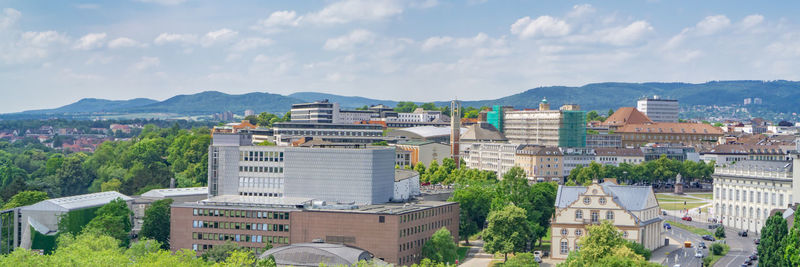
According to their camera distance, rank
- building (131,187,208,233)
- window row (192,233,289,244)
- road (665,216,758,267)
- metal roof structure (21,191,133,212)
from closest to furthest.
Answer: road (665,216,758,267) < window row (192,233,289,244) < metal roof structure (21,191,133,212) < building (131,187,208,233)

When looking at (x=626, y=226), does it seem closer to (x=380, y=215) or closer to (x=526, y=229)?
(x=526, y=229)

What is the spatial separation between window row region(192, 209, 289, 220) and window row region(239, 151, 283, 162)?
1507 cm

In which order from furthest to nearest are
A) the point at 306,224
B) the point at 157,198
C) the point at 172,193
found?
1. the point at 172,193
2. the point at 157,198
3. the point at 306,224

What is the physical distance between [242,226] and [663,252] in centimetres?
5077

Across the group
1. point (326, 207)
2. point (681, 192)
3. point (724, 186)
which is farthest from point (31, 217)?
point (681, 192)

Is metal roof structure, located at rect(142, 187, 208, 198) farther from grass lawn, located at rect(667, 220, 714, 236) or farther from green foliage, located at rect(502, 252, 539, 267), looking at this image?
grass lawn, located at rect(667, 220, 714, 236)

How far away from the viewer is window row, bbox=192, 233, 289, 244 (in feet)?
376

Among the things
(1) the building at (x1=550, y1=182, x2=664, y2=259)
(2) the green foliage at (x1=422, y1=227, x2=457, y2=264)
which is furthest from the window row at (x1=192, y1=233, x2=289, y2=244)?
(1) the building at (x1=550, y1=182, x2=664, y2=259)

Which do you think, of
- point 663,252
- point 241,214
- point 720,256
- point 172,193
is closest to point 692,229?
point 663,252

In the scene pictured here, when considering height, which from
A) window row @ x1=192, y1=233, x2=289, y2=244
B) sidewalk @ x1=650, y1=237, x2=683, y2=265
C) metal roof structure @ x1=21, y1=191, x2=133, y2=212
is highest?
metal roof structure @ x1=21, y1=191, x2=133, y2=212

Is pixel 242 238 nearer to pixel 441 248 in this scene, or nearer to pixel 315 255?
pixel 315 255

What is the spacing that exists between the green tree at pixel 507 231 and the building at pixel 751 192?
134 ft

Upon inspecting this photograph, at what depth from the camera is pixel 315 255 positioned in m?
102

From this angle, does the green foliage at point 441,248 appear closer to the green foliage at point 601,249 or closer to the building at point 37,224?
the green foliage at point 601,249
